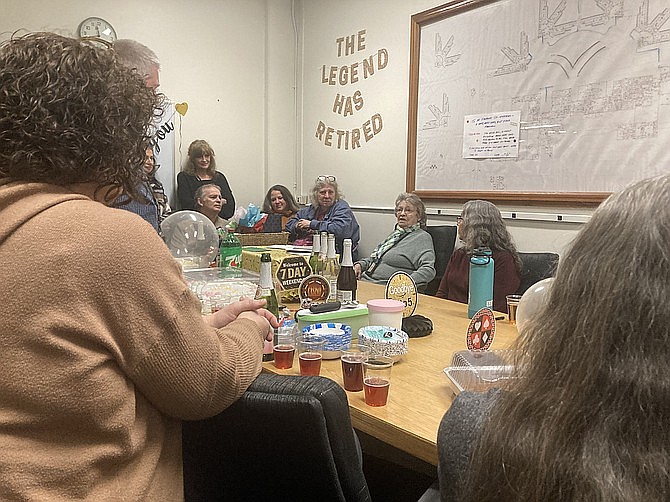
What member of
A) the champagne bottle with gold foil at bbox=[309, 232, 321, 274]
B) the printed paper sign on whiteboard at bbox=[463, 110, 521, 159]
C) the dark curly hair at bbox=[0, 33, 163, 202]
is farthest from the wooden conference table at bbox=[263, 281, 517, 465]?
the printed paper sign on whiteboard at bbox=[463, 110, 521, 159]

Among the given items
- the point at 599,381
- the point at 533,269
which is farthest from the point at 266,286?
the point at 533,269

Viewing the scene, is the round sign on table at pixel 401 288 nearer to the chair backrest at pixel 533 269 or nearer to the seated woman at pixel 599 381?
the seated woman at pixel 599 381

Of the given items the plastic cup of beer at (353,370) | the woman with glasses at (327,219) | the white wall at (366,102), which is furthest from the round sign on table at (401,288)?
the woman with glasses at (327,219)

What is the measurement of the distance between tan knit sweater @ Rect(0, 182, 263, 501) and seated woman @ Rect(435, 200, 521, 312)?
225cm

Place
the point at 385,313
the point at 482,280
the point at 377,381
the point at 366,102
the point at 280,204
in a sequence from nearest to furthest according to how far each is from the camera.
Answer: the point at 377,381
the point at 385,313
the point at 482,280
the point at 366,102
the point at 280,204

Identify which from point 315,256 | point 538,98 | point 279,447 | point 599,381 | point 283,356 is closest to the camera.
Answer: point 599,381

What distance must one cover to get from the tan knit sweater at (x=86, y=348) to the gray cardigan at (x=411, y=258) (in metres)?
2.85

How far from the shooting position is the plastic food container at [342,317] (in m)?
1.61

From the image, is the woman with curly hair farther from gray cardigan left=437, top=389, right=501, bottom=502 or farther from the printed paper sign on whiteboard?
the printed paper sign on whiteboard

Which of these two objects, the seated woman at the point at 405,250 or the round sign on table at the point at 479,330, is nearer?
the round sign on table at the point at 479,330

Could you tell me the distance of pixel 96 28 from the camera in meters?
4.78

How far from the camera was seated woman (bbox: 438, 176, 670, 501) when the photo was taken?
1.92ft

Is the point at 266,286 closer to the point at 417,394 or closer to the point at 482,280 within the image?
the point at 417,394

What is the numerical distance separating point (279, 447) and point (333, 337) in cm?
63
